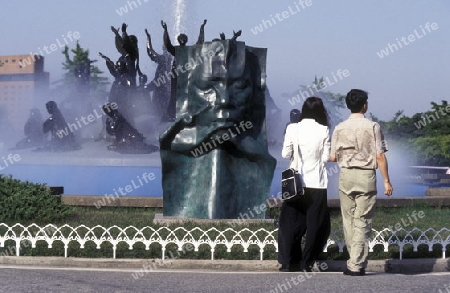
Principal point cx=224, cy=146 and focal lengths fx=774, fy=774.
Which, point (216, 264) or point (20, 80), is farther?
point (20, 80)

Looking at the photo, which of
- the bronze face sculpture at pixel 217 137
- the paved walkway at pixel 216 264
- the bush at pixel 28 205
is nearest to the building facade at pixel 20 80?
the bush at pixel 28 205

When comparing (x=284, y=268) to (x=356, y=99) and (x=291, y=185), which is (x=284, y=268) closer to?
(x=291, y=185)

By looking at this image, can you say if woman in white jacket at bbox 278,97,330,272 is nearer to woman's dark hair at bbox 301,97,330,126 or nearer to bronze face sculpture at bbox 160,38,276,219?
woman's dark hair at bbox 301,97,330,126

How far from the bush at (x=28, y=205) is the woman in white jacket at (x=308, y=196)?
14.6ft

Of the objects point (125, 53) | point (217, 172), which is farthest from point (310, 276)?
point (125, 53)

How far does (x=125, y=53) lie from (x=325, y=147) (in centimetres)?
1950

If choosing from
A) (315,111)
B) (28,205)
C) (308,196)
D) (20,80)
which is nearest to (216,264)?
(308,196)

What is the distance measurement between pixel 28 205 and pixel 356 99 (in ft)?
18.0

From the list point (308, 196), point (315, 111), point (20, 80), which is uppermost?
point (20, 80)

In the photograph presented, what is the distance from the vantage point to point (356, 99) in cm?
656

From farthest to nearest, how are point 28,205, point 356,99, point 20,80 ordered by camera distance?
point 20,80
point 28,205
point 356,99

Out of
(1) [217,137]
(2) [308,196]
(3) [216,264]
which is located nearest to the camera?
(2) [308,196]

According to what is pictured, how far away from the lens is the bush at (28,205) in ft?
33.5

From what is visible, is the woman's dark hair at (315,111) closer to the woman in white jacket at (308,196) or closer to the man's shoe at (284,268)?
the woman in white jacket at (308,196)
